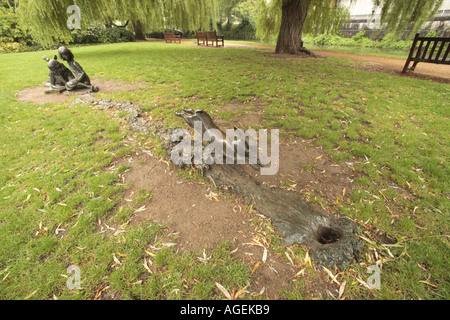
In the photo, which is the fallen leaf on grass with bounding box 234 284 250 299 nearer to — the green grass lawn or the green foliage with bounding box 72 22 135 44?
the green grass lawn

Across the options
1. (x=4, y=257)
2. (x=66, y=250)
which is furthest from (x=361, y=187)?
(x=4, y=257)

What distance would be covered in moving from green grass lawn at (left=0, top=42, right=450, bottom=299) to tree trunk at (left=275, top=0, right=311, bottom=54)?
592cm

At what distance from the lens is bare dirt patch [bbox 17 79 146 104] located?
6254 millimetres

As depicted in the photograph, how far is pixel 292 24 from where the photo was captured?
10.5 metres

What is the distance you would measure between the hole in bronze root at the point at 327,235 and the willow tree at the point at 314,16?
900cm

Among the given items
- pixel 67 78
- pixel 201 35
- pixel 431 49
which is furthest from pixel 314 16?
pixel 67 78

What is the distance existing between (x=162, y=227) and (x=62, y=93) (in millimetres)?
7417

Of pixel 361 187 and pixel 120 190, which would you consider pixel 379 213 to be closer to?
pixel 361 187

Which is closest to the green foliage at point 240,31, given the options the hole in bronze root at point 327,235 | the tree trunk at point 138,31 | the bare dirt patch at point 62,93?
the tree trunk at point 138,31

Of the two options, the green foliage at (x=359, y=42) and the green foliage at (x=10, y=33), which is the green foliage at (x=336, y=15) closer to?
the green foliage at (x=359, y=42)

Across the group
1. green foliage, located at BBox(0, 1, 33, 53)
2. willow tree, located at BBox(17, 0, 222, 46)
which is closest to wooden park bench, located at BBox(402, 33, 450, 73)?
willow tree, located at BBox(17, 0, 222, 46)

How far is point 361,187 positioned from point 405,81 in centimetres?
751

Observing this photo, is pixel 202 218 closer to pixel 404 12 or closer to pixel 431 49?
pixel 404 12

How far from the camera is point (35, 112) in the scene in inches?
208
